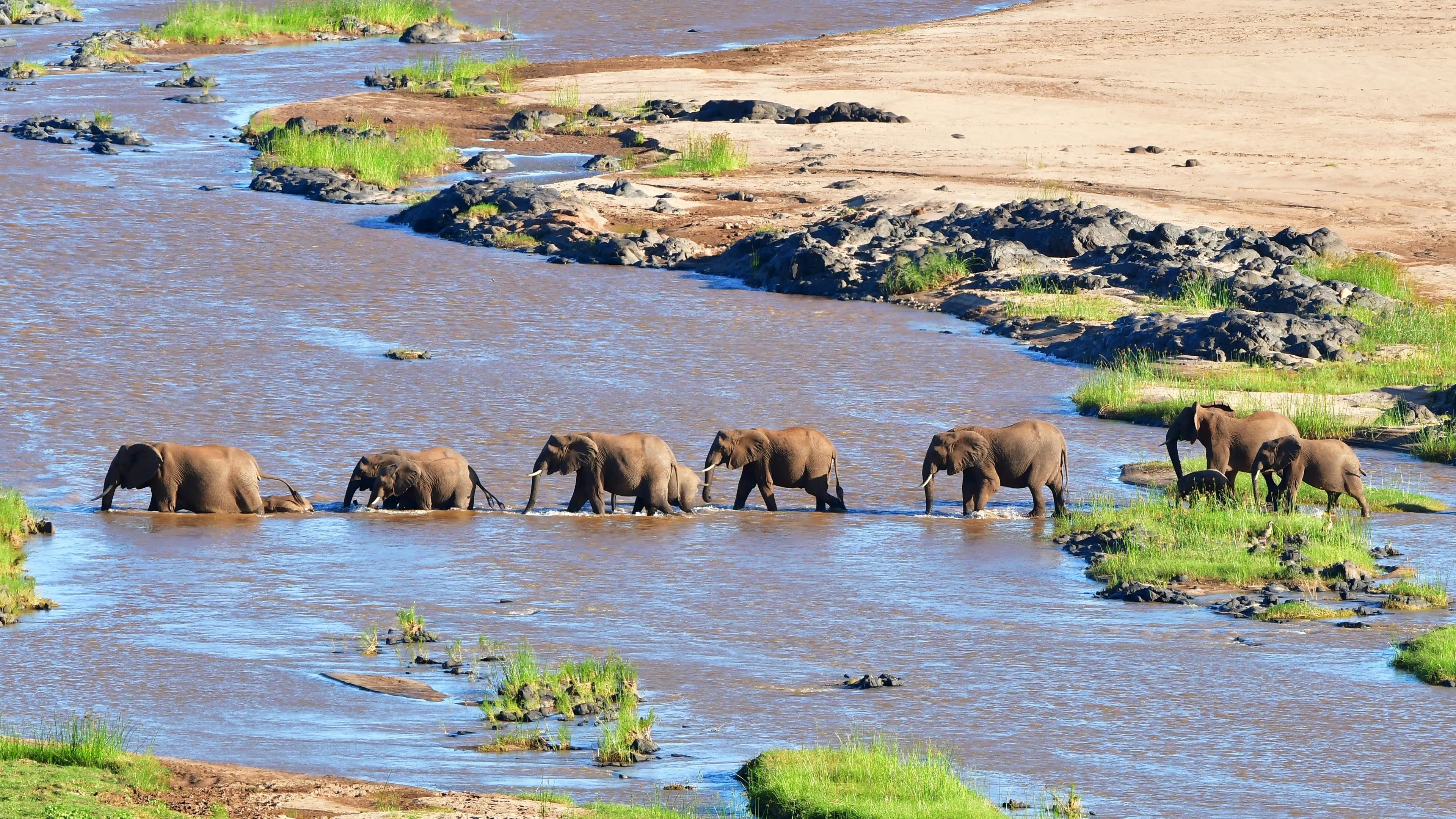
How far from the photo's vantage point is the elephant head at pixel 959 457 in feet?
57.7

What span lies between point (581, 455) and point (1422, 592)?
718 centimetres

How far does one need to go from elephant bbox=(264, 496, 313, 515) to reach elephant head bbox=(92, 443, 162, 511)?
38.2 inches

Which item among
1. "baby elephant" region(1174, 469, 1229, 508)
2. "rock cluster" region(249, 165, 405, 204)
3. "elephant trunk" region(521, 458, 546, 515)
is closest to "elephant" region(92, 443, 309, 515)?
"elephant trunk" region(521, 458, 546, 515)

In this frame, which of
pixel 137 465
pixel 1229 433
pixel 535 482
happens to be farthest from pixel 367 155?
pixel 1229 433

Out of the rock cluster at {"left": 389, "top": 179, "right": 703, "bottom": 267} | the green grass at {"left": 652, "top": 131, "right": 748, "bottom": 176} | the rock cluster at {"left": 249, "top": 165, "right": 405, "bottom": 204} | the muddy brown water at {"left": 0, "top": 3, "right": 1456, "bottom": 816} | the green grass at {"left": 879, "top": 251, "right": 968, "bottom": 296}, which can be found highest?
the green grass at {"left": 652, "top": 131, "right": 748, "bottom": 176}

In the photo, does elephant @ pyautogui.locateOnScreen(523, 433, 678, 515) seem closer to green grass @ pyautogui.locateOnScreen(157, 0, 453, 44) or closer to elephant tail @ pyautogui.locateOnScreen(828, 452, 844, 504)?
elephant tail @ pyautogui.locateOnScreen(828, 452, 844, 504)

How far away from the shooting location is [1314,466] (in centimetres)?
1661

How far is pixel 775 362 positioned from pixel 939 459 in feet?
25.1

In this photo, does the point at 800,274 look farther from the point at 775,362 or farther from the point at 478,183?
the point at 478,183

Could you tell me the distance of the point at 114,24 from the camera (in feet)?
209

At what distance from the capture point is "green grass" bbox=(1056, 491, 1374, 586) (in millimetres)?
14695

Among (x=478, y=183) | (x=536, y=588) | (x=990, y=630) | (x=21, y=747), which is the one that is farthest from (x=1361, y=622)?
(x=478, y=183)

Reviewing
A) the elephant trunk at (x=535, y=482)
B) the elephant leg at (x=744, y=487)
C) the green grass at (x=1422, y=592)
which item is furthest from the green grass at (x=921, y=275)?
the green grass at (x=1422, y=592)

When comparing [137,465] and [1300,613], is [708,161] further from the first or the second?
[1300,613]
